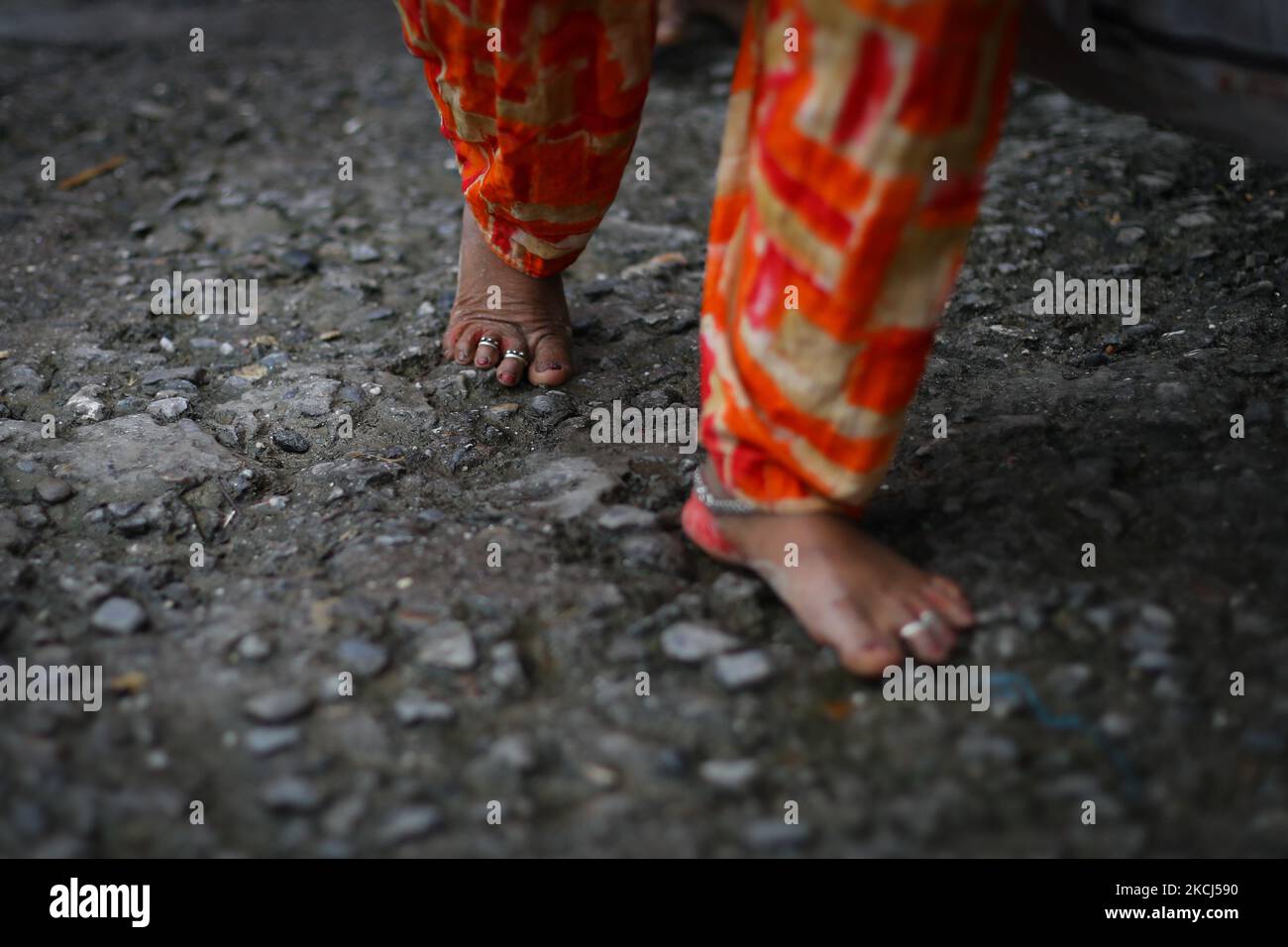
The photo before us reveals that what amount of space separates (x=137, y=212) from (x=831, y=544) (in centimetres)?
257

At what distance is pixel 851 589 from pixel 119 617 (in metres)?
1.08

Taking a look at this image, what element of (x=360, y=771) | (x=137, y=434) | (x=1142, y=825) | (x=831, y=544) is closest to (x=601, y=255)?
(x=137, y=434)

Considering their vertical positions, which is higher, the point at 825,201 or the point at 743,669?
the point at 825,201

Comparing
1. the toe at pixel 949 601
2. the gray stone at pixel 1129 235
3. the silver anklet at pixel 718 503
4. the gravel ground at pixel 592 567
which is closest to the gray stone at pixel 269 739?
the gravel ground at pixel 592 567

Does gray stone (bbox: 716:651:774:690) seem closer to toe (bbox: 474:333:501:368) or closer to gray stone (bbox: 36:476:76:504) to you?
toe (bbox: 474:333:501:368)

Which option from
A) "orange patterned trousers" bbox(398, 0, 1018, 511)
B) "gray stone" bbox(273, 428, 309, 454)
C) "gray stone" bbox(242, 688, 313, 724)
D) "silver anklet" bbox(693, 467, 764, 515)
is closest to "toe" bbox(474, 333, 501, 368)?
"gray stone" bbox(273, 428, 309, 454)

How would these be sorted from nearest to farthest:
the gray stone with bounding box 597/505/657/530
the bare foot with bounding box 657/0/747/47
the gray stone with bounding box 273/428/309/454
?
the gray stone with bounding box 597/505/657/530 < the gray stone with bounding box 273/428/309/454 < the bare foot with bounding box 657/0/747/47

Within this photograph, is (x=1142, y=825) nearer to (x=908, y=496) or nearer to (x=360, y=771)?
(x=908, y=496)

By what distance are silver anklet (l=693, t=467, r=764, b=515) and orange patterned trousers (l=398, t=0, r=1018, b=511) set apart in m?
0.03

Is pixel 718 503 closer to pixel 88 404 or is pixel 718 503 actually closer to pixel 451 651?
pixel 451 651

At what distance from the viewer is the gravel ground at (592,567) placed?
126cm

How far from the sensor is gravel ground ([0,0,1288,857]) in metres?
1.26

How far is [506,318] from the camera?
7.40 ft

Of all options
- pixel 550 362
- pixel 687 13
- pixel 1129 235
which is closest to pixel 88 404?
pixel 550 362
